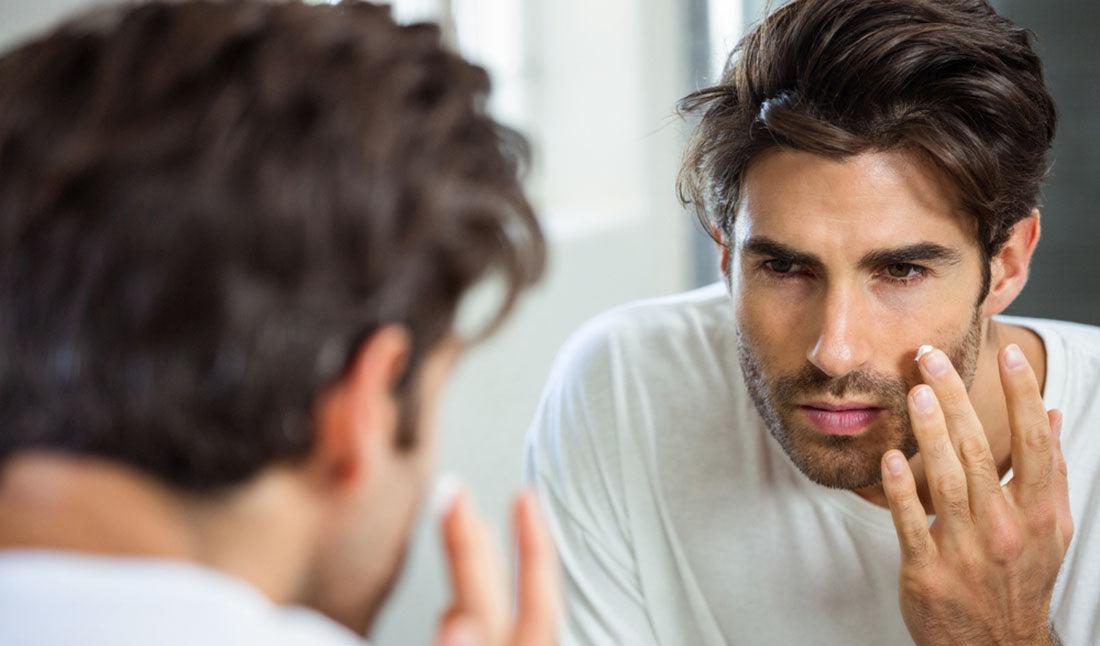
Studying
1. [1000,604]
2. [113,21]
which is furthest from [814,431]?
[113,21]

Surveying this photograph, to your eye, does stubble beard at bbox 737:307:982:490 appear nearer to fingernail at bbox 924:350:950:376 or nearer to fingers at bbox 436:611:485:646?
fingernail at bbox 924:350:950:376

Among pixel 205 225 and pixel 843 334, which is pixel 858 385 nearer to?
pixel 843 334

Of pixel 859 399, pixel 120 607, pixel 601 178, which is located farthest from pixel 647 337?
pixel 601 178

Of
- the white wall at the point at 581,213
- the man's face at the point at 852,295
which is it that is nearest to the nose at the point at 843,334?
the man's face at the point at 852,295

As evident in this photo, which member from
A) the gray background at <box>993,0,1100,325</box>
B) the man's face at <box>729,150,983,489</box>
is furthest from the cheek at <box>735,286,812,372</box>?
the gray background at <box>993,0,1100,325</box>

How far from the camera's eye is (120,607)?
54 centimetres

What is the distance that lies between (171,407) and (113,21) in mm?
235

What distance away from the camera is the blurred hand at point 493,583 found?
0.70 meters

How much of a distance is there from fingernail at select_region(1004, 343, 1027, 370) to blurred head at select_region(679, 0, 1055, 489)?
73 mm

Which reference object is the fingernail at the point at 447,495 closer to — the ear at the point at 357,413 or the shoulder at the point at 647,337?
the ear at the point at 357,413

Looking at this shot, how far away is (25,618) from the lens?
0.53 meters

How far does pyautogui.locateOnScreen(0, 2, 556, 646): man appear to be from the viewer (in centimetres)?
58

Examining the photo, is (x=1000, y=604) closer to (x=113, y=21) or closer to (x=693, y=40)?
(x=113, y=21)

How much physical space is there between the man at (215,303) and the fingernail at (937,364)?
73 centimetres
